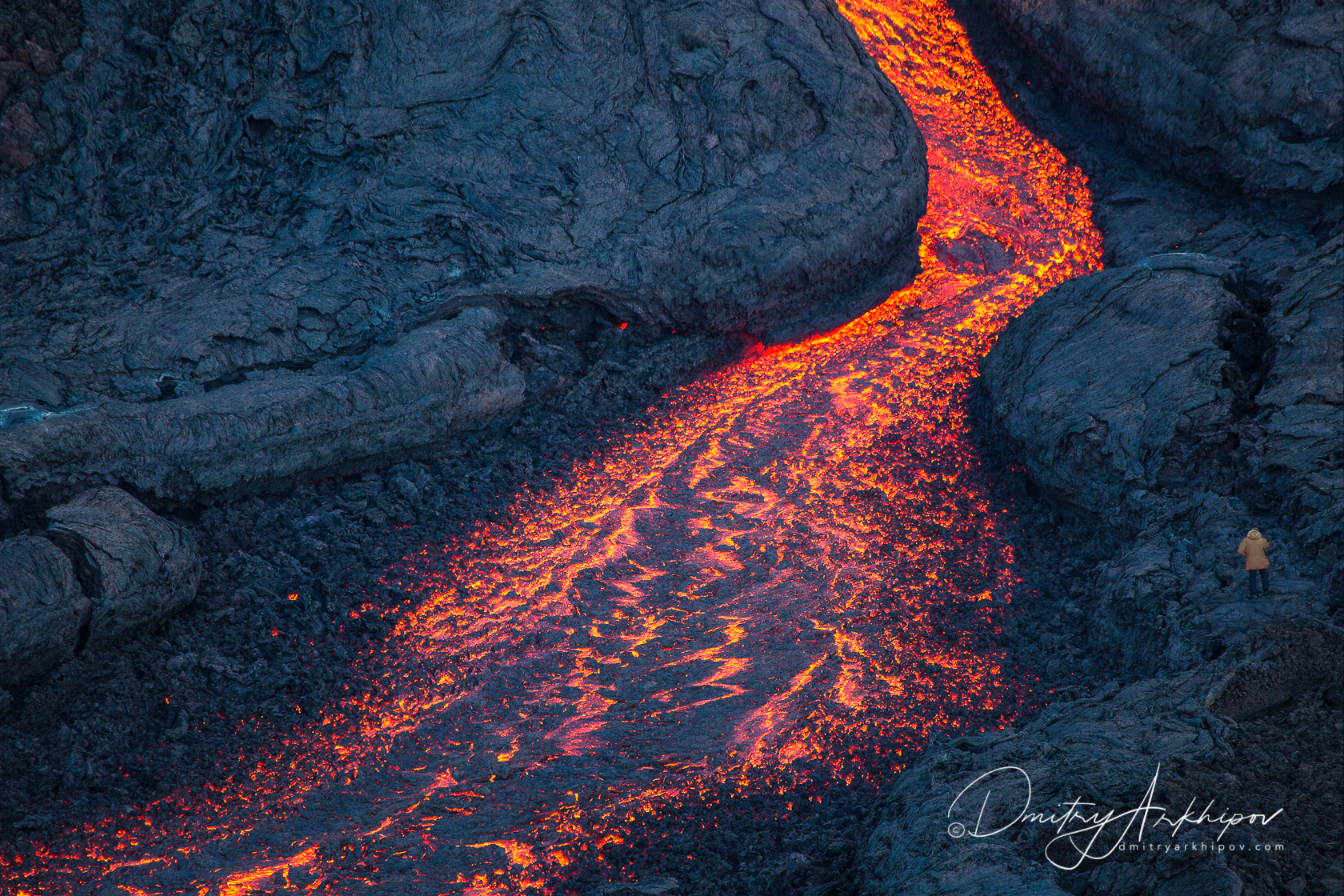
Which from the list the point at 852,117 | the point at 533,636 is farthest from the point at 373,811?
the point at 852,117

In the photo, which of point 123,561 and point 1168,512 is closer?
point 123,561

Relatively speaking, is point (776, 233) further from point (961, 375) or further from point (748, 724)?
point (748, 724)

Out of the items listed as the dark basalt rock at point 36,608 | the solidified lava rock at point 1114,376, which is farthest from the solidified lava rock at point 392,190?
the solidified lava rock at point 1114,376

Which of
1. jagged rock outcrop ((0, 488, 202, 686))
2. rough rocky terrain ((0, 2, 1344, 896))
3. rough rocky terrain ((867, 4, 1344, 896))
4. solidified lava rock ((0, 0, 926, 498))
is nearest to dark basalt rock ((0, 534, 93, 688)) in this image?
jagged rock outcrop ((0, 488, 202, 686))

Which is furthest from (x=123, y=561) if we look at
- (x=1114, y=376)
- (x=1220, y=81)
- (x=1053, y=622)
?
(x=1220, y=81)
